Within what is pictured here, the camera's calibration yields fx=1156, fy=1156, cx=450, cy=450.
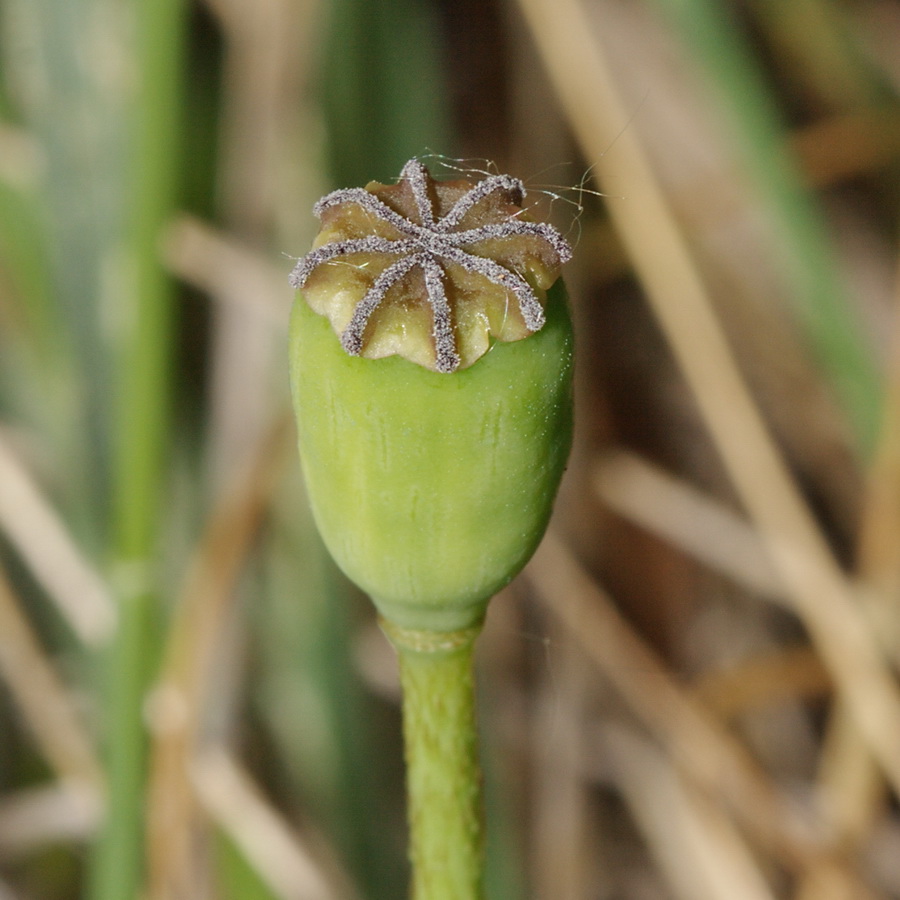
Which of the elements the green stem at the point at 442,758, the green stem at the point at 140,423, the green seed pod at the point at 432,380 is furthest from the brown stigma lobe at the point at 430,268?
the green stem at the point at 140,423

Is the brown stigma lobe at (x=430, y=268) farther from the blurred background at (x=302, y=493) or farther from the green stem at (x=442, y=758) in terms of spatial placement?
the blurred background at (x=302, y=493)

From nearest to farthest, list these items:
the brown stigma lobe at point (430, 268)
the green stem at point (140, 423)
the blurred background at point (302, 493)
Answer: the brown stigma lobe at point (430, 268), the green stem at point (140, 423), the blurred background at point (302, 493)

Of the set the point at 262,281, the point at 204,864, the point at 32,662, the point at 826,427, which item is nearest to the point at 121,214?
the point at 262,281

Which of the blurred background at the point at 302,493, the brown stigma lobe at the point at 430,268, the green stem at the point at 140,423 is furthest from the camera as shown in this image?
the blurred background at the point at 302,493

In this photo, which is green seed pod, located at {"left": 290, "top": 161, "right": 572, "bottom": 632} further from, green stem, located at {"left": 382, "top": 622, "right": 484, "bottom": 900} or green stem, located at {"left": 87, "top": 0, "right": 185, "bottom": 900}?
green stem, located at {"left": 87, "top": 0, "right": 185, "bottom": 900}

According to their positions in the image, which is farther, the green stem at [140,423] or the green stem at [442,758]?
the green stem at [140,423]

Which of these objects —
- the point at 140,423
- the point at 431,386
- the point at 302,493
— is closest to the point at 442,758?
the point at 431,386
